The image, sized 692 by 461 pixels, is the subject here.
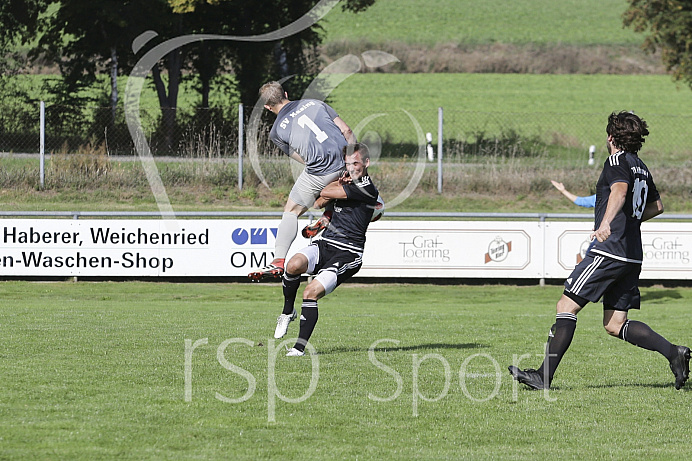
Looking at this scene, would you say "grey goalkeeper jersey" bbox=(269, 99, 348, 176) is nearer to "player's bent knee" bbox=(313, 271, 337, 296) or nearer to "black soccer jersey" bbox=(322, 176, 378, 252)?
"black soccer jersey" bbox=(322, 176, 378, 252)

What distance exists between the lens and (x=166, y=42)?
3231cm

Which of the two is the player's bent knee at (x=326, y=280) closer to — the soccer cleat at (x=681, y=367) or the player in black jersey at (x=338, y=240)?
the player in black jersey at (x=338, y=240)

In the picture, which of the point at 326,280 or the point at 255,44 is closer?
the point at 326,280

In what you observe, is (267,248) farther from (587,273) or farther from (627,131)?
(627,131)

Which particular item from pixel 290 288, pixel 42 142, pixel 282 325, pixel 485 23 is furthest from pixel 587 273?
pixel 485 23

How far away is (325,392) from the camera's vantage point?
284 inches

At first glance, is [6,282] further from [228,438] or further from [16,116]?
[228,438]

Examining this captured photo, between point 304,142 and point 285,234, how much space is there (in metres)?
0.95

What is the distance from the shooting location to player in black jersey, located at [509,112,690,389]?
7379 millimetres

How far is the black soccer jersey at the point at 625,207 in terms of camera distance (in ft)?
24.1

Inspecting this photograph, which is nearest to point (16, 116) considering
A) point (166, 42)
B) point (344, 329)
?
point (166, 42)

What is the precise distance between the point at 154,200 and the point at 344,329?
13595 millimetres

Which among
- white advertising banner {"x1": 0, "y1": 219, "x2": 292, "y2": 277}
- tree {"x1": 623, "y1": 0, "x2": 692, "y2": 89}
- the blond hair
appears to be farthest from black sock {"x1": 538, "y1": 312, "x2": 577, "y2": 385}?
tree {"x1": 623, "y1": 0, "x2": 692, "y2": 89}

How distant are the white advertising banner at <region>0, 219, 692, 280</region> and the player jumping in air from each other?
23.3ft
